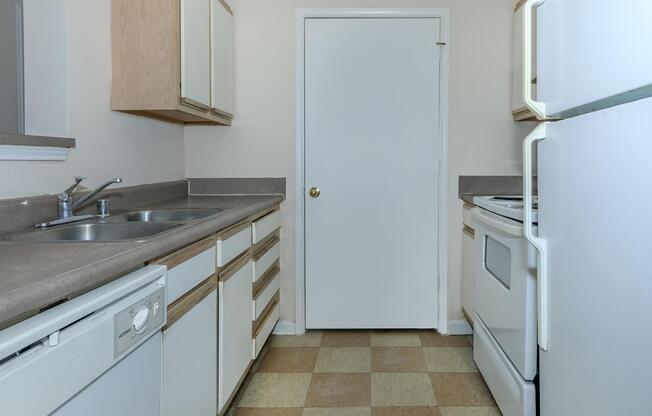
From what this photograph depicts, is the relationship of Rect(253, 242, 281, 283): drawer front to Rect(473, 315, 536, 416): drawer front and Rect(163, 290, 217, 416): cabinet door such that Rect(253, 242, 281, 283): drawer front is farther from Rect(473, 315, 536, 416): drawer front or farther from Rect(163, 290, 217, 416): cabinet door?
Rect(473, 315, 536, 416): drawer front

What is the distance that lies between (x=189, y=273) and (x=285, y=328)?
73.2 inches

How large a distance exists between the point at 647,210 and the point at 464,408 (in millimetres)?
1603

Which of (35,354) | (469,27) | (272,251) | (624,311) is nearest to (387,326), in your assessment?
(272,251)

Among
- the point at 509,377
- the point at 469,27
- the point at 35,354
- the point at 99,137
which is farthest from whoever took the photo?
the point at 469,27

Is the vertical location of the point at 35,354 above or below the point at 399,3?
below

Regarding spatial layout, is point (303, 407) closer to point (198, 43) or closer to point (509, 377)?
point (509, 377)

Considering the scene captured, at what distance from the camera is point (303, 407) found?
7.61ft

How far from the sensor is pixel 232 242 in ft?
6.70

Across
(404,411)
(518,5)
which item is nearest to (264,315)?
(404,411)

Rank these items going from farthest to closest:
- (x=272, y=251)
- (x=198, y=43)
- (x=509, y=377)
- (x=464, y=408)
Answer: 1. (x=272, y=251)
2. (x=198, y=43)
3. (x=464, y=408)
4. (x=509, y=377)

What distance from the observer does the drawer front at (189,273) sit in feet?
4.61

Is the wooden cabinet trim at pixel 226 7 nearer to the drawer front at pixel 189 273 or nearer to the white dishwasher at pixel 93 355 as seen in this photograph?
the drawer front at pixel 189 273

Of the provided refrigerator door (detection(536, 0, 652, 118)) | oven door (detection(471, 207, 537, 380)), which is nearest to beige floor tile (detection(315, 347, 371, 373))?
oven door (detection(471, 207, 537, 380))

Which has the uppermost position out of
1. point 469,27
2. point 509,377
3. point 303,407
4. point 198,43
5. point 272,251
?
point 469,27
